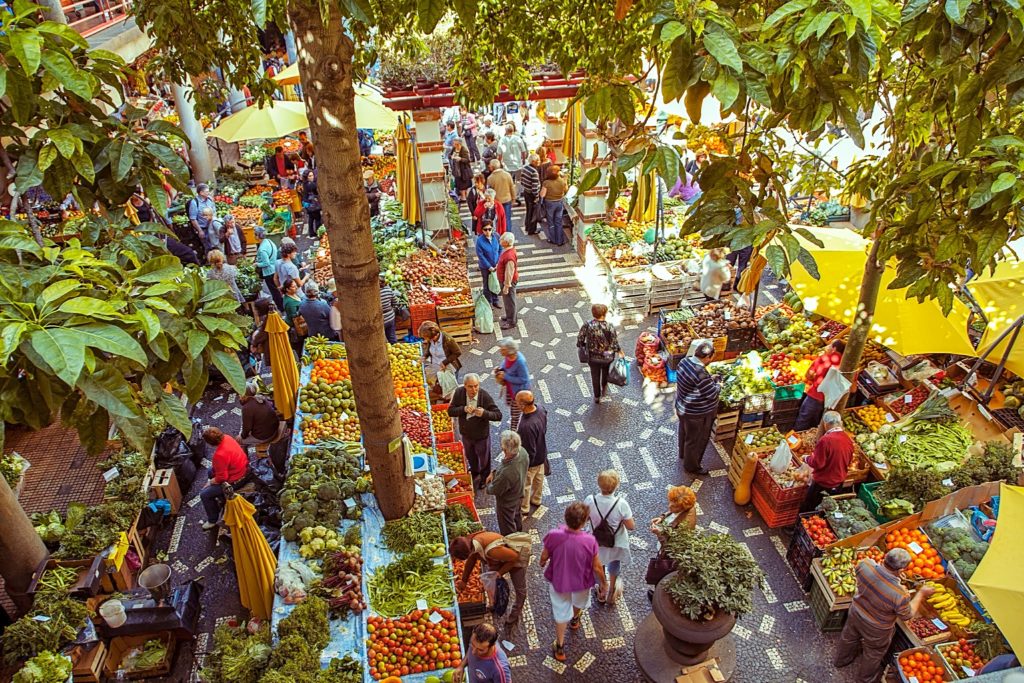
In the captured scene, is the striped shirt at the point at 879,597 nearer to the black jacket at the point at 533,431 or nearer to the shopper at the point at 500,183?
the black jacket at the point at 533,431

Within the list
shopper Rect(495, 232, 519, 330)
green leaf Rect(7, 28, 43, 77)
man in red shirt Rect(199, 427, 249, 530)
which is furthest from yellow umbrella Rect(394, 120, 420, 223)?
green leaf Rect(7, 28, 43, 77)

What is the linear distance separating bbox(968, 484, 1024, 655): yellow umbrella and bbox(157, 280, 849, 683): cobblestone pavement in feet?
5.82

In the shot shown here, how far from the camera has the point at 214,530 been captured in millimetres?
7676

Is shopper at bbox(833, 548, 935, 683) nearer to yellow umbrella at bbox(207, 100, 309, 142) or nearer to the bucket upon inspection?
the bucket

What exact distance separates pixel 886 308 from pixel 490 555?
5226mm

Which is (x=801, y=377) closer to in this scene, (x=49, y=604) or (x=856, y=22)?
(x=856, y=22)

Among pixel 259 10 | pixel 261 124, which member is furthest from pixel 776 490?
pixel 261 124

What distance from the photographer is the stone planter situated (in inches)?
215

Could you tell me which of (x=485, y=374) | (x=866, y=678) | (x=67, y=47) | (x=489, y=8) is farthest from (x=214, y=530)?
(x=866, y=678)

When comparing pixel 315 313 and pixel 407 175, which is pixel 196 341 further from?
pixel 407 175

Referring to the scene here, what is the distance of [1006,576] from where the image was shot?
487 cm

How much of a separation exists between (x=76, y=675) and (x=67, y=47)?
16.3ft

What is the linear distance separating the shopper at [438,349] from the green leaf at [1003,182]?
5.77 metres

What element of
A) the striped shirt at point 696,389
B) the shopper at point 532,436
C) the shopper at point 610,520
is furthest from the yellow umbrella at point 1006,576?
the shopper at point 532,436
